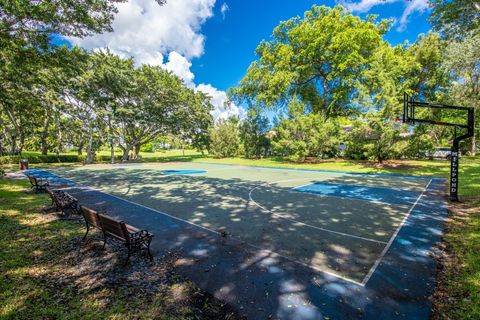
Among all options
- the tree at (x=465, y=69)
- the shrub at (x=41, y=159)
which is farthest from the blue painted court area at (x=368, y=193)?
the shrub at (x=41, y=159)

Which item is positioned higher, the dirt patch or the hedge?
the hedge

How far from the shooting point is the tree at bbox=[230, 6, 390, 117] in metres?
28.0

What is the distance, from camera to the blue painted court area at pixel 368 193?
10383mm

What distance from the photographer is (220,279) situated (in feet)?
13.5

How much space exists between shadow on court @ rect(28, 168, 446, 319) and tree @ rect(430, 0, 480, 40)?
30.1 ft

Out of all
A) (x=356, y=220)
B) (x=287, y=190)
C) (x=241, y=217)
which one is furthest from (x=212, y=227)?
(x=287, y=190)

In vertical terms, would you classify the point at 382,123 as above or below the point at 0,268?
above

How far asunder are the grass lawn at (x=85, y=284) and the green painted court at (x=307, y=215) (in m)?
2.27

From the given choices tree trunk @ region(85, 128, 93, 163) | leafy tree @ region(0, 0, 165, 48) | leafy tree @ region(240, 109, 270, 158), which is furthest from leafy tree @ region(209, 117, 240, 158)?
leafy tree @ region(0, 0, 165, 48)

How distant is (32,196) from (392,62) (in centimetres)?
3268

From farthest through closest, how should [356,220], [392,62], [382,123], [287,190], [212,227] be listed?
[392,62] < [382,123] < [287,190] < [356,220] < [212,227]

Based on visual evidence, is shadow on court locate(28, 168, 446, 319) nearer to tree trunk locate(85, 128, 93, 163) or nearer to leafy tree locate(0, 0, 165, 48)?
leafy tree locate(0, 0, 165, 48)

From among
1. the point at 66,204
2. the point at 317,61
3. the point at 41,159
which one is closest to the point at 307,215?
the point at 66,204

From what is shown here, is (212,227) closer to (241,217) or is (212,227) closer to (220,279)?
(241,217)
